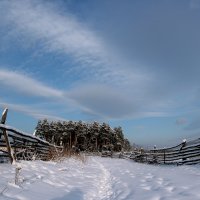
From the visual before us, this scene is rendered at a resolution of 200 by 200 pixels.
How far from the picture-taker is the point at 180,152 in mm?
16484

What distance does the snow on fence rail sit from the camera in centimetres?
1456

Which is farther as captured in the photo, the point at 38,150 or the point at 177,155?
the point at 177,155

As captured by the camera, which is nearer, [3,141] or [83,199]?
[83,199]

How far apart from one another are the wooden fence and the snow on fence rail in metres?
6.36

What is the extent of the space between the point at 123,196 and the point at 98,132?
66798mm

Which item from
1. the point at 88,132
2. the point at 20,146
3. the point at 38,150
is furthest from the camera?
the point at 88,132

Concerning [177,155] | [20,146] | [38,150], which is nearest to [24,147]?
[20,146]

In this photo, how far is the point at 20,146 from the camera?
10227mm

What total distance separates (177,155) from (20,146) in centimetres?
972

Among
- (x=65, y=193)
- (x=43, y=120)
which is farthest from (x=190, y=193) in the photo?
(x=43, y=120)

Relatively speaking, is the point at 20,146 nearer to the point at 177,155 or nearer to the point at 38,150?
the point at 38,150

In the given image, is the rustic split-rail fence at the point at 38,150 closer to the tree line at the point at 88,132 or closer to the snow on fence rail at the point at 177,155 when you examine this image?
the snow on fence rail at the point at 177,155

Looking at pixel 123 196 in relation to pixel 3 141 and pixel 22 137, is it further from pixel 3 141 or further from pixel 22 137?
pixel 22 137

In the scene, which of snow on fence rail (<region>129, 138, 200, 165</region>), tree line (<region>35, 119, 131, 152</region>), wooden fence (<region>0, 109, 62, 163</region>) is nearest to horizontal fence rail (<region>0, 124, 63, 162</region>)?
wooden fence (<region>0, 109, 62, 163</region>)
